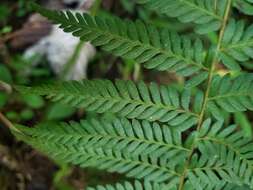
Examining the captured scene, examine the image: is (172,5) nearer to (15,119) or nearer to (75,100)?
(75,100)

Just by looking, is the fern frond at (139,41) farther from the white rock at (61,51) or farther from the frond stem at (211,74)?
the white rock at (61,51)

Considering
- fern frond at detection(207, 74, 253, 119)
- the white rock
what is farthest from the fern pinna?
the white rock

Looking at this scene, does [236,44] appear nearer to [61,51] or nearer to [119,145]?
[119,145]

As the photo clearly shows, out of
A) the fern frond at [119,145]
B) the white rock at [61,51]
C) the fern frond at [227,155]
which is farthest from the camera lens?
the white rock at [61,51]

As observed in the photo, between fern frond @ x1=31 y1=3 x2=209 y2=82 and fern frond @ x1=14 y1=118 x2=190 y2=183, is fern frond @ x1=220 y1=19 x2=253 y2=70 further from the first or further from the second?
fern frond @ x1=14 y1=118 x2=190 y2=183

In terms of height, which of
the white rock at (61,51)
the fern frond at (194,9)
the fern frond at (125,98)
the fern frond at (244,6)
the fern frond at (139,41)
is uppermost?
the fern frond at (244,6)

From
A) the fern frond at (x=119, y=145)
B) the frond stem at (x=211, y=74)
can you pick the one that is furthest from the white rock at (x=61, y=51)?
the frond stem at (x=211, y=74)
